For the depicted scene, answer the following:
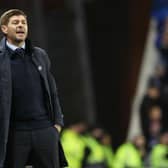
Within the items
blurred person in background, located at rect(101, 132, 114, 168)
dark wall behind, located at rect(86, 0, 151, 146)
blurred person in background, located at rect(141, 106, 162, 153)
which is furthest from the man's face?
dark wall behind, located at rect(86, 0, 151, 146)

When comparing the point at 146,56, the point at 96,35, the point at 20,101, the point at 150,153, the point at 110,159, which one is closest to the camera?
the point at 20,101

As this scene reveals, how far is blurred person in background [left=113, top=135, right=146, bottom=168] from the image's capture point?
49.4 ft

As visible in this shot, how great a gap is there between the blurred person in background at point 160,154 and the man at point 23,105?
6490 millimetres

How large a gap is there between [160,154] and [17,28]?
7024mm

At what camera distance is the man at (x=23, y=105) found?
26.8ft

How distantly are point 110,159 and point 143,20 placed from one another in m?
3.91

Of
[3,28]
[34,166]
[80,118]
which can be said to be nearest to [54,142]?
[34,166]

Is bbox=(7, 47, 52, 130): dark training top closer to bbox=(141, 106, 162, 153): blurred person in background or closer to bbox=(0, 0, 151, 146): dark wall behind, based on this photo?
bbox=(141, 106, 162, 153): blurred person in background

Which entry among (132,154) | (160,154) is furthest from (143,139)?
(160,154)

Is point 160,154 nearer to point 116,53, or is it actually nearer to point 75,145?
point 75,145

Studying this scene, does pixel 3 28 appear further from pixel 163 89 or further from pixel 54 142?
pixel 163 89

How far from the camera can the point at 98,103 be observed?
64.8 ft

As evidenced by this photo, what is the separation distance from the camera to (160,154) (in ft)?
48.7

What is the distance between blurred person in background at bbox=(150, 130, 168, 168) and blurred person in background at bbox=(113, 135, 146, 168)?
8.3 inches
